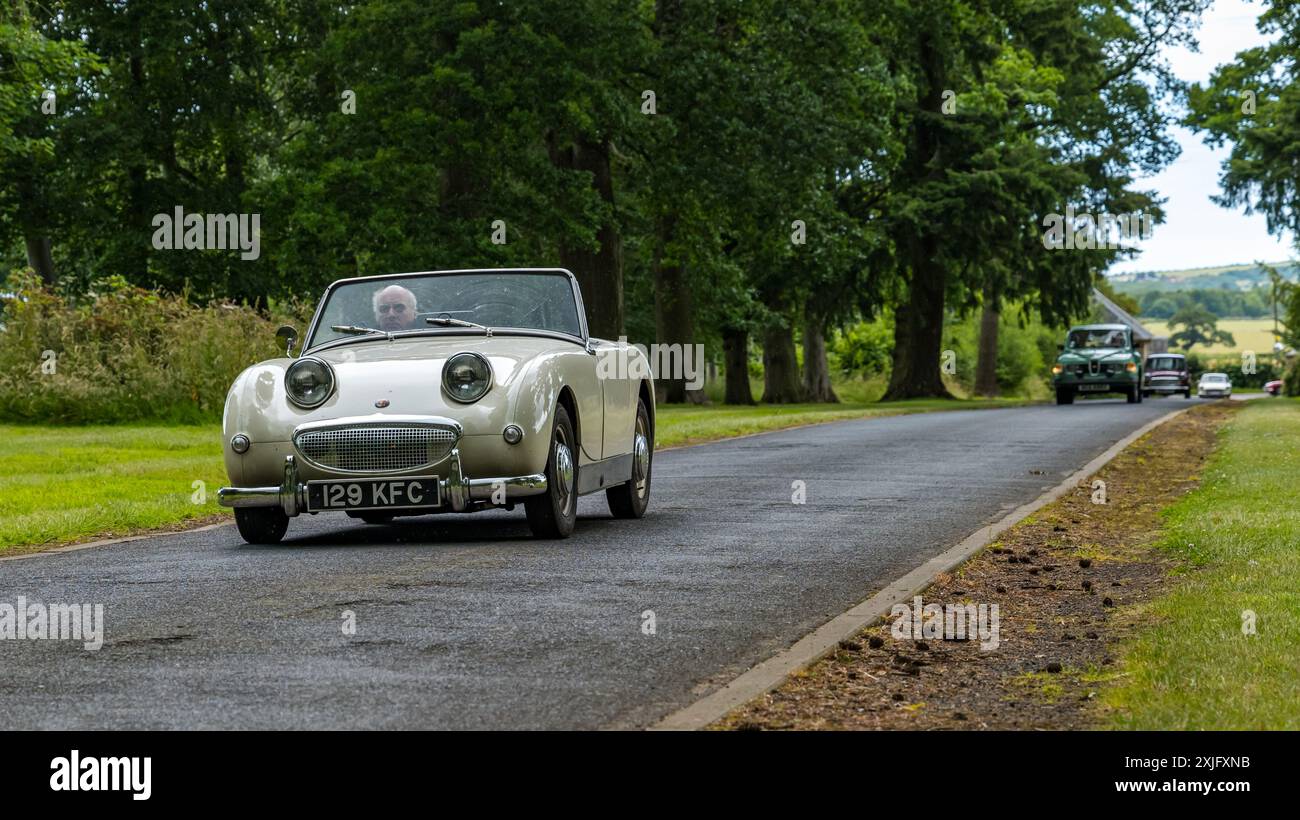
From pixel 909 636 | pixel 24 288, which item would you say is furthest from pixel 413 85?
pixel 909 636

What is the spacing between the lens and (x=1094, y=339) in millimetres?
44250

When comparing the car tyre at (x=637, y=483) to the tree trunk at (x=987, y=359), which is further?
the tree trunk at (x=987, y=359)

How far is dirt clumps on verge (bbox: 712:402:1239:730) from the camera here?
5.61 m

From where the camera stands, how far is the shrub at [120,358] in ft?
81.8

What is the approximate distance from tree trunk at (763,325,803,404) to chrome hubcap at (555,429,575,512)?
41.0m

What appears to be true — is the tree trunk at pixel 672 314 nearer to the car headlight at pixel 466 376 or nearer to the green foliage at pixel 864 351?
the green foliage at pixel 864 351

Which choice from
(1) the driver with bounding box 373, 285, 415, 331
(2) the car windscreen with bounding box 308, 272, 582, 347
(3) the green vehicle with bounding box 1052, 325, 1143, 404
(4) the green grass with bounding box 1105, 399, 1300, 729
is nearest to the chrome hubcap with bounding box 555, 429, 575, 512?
(2) the car windscreen with bounding box 308, 272, 582, 347

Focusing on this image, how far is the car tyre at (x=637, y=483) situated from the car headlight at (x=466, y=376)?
230 centimetres

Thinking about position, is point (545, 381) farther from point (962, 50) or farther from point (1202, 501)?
point (962, 50)

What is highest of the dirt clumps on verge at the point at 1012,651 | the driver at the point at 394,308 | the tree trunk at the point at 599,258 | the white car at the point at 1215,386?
the tree trunk at the point at 599,258

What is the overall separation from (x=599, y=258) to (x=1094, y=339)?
1529 centimetres

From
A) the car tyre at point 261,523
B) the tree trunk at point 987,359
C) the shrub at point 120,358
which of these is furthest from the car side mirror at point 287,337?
the tree trunk at point 987,359

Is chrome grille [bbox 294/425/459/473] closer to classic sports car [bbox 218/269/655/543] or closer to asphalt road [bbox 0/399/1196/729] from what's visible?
classic sports car [bbox 218/269/655/543]

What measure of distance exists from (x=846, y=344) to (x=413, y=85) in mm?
46897
